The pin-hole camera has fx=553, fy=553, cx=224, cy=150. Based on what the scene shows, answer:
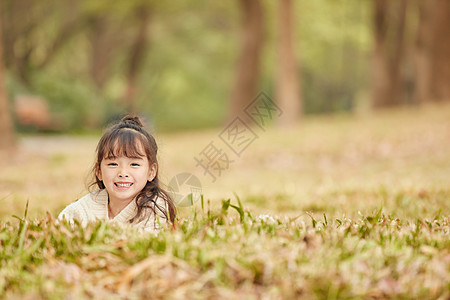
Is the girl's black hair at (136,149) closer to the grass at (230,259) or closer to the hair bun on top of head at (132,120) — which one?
the hair bun on top of head at (132,120)

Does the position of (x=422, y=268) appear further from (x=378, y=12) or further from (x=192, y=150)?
(x=378, y=12)

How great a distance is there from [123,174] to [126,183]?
0.08m

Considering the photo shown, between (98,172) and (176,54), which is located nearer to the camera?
(98,172)

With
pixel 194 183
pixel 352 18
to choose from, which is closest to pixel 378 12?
pixel 352 18

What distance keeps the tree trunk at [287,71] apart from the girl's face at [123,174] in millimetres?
14363

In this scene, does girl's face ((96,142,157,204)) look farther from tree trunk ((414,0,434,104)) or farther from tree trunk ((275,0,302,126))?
tree trunk ((414,0,434,104))

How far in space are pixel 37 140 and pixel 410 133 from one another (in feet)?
40.2

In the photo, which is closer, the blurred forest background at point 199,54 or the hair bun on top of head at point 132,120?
the hair bun on top of head at point 132,120

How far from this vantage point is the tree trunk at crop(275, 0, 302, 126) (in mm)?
→ 17281

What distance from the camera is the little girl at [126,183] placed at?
3.39 m

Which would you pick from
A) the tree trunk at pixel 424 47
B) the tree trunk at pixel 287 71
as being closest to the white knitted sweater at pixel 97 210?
the tree trunk at pixel 287 71

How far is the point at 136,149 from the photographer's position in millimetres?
3428

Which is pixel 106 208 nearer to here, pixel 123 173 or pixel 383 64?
pixel 123 173

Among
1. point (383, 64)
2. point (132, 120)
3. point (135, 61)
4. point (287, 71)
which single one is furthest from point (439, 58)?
point (135, 61)
